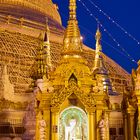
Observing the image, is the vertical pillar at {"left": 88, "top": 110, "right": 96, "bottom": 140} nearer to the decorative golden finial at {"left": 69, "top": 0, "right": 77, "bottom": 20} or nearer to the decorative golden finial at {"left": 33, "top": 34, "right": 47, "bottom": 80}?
the decorative golden finial at {"left": 69, "top": 0, "right": 77, "bottom": 20}

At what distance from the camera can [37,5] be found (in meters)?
44.6

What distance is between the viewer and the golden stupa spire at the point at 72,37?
20.6 meters

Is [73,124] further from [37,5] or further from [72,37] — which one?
[37,5]

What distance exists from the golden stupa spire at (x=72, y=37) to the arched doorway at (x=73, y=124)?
2.57 m

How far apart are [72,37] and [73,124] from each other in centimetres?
356

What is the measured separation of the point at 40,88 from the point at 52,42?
64.9 ft

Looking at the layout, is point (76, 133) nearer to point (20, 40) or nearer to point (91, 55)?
point (20, 40)

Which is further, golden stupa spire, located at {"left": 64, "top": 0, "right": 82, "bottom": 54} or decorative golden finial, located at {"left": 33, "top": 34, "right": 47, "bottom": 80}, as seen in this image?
decorative golden finial, located at {"left": 33, "top": 34, "right": 47, "bottom": 80}

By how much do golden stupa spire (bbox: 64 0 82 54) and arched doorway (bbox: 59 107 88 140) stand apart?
8.44ft

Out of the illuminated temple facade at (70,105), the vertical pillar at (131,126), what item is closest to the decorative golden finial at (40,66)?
the illuminated temple facade at (70,105)

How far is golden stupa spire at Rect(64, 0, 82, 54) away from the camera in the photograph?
67.5 feet

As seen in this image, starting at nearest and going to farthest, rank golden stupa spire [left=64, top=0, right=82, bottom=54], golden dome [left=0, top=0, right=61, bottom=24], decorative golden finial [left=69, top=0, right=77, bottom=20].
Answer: golden stupa spire [left=64, top=0, right=82, bottom=54], decorative golden finial [left=69, top=0, right=77, bottom=20], golden dome [left=0, top=0, right=61, bottom=24]

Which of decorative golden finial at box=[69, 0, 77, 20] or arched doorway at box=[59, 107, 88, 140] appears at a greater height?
decorative golden finial at box=[69, 0, 77, 20]

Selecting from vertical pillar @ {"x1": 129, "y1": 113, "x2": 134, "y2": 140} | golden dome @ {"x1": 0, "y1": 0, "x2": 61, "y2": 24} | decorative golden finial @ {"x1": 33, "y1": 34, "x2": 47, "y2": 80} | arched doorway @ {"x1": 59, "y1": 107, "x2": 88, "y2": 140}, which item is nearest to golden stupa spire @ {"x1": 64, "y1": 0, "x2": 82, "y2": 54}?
arched doorway @ {"x1": 59, "y1": 107, "x2": 88, "y2": 140}
